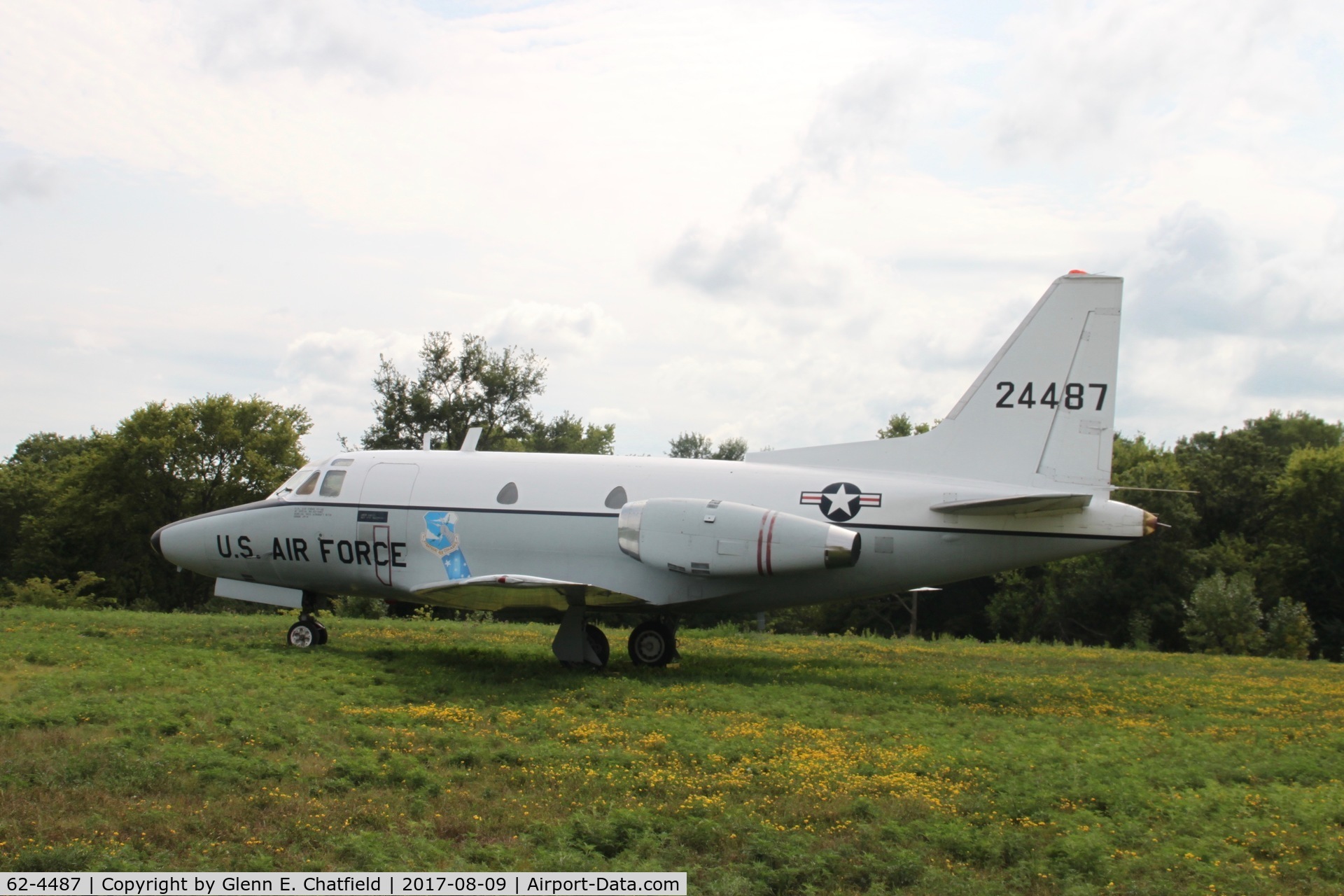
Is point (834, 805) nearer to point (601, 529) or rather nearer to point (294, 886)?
point (294, 886)

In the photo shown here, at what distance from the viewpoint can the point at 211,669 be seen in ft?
49.5

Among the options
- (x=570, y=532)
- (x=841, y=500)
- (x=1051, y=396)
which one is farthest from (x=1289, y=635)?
(x=570, y=532)

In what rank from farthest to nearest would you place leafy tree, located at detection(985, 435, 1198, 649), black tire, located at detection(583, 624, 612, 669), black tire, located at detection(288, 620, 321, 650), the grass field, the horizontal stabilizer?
1. leafy tree, located at detection(985, 435, 1198, 649)
2. black tire, located at detection(288, 620, 321, 650)
3. black tire, located at detection(583, 624, 612, 669)
4. the horizontal stabilizer
5. the grass field

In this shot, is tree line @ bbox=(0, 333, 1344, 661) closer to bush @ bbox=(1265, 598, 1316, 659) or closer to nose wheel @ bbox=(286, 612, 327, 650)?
bush @ bbox=(1265, 598, 1316, 659)

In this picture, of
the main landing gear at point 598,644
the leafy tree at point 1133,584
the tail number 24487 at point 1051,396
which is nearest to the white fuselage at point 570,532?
the main landing gear at point 598,644

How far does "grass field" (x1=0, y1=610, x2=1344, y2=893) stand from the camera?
313 inches

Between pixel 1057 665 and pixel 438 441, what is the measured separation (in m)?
48.7

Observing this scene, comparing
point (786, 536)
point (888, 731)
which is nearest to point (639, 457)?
point (786, 536)

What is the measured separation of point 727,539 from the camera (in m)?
16.4

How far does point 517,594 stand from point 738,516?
12.2ft

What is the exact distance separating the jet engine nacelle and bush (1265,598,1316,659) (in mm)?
24065

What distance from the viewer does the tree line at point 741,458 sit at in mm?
48625

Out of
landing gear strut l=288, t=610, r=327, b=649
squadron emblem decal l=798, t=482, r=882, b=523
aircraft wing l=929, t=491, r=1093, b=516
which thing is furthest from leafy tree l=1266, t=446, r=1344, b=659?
landing gear strut l=288, t=610, r=327, b=649
